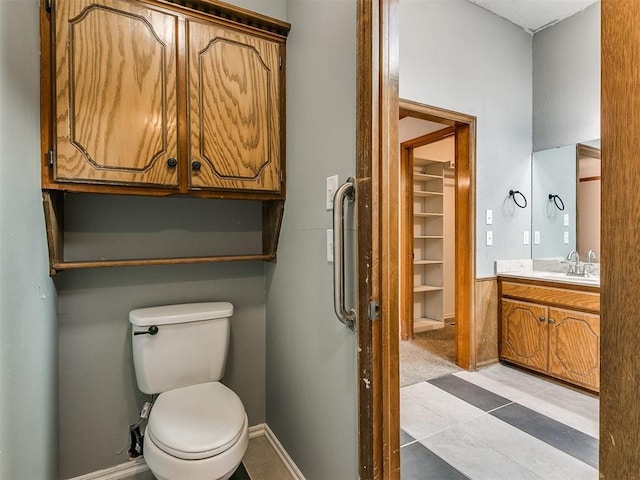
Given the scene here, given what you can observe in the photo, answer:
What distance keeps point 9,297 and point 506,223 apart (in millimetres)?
3058

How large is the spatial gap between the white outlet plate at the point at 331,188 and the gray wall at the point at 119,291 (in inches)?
27.9

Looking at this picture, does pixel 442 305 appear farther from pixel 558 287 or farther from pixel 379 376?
pixel 379 376

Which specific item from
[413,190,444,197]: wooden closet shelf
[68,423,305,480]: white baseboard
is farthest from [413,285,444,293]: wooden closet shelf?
[68,423,305,480]: white baseboard

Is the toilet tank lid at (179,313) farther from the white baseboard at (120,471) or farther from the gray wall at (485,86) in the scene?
the gray wall at (485,86)

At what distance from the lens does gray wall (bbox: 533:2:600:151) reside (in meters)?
2.58

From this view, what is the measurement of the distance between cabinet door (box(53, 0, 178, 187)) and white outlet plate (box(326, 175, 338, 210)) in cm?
65

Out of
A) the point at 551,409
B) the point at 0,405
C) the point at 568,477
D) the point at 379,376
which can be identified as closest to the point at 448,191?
the point at 551,409

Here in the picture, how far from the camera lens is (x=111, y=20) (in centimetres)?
132

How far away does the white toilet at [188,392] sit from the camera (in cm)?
120

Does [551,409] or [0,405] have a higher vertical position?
[0,405]

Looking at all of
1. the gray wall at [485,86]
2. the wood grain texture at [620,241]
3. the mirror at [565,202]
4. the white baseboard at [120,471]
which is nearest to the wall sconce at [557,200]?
the mirror at [565,202]

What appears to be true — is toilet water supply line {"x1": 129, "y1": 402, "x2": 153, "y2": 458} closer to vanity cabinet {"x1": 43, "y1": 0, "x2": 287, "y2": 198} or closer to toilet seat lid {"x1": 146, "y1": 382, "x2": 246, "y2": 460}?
toilet seat lid {"x1": 146, "y1": 382, "x2": 246, "y2": 460}

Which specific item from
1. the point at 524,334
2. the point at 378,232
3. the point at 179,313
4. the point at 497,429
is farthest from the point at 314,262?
the point at 524,334

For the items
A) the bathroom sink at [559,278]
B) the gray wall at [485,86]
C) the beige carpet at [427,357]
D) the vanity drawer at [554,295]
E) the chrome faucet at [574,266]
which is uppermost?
the gray wall at [485,86]
